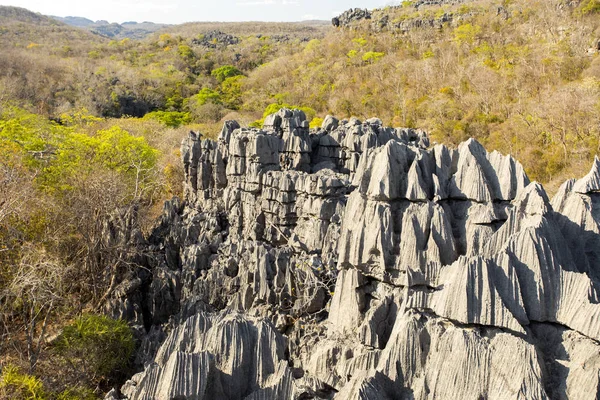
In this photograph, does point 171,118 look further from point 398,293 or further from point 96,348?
point 398,293

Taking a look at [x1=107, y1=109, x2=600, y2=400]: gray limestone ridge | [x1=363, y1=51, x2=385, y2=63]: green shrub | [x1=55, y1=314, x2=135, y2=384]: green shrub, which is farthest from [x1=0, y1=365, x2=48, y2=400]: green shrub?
[x1=363, y1=51, x2=385, y2=63]: green shrub

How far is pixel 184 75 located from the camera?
61.1m

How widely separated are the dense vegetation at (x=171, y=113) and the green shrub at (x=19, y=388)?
0.04m

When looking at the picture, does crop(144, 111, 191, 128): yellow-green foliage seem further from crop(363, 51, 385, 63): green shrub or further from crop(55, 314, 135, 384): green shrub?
crop(55, 314, 135, 384): green shrub

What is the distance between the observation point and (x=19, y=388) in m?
7.97

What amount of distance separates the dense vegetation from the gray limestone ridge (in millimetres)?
2406

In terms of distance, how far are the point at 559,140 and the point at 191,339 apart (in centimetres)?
2505

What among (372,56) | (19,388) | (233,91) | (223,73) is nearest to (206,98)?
(233,91)

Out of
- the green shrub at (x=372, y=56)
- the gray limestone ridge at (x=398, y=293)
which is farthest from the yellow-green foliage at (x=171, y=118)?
the gray limestone ridge at (x=398, y=293)

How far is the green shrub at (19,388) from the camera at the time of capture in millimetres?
7875

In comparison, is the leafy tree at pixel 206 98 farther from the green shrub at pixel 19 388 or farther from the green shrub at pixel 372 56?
the green shrub at pixel 19 388

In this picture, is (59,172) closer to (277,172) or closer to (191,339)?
(277,172)

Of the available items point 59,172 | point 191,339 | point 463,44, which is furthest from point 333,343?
point 463,44

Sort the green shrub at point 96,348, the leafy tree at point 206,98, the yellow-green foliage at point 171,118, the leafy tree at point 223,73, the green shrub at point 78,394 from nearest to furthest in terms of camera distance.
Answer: the green shrub at point 78,394, the green shrub at point 96,348, the yellow-green foliage at point 171,118, the leafy tree at point 206,98, the leafy tree at point 223,73
